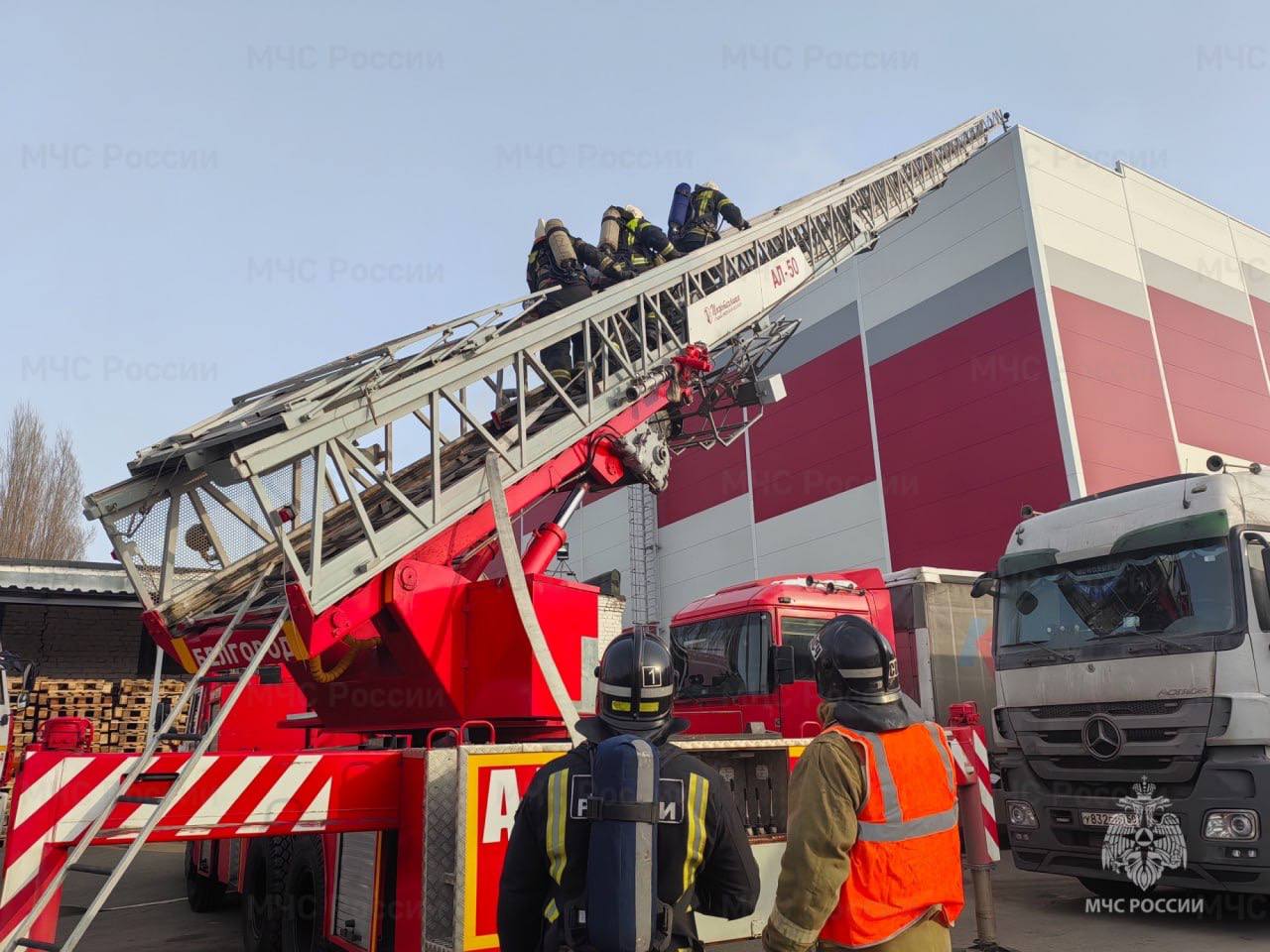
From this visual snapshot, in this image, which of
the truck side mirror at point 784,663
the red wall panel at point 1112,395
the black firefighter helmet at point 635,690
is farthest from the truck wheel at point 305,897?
the red wall panel at point 1112,395

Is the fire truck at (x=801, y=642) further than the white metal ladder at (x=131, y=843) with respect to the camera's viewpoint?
Yes

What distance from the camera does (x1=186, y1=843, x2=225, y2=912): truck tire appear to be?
801 centimetres

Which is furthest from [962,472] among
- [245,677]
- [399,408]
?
[245,677]

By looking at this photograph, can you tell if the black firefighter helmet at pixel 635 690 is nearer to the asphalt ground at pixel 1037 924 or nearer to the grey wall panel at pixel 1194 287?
the asphalt ground at pixel 1037 924

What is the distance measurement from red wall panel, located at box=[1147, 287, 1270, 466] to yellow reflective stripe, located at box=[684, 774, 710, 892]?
19.6 meters

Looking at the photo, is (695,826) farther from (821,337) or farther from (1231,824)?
(821,337)

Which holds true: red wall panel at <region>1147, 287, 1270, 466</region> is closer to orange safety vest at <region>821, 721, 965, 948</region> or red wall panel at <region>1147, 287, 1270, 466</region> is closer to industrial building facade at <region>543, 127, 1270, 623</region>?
industrial building facade at <region>543, 127, 1270, 623</region>

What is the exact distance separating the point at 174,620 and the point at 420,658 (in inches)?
53.9

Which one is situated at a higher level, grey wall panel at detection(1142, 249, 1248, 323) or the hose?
grey wall panel at detection(1142, 249, 1248, 323)

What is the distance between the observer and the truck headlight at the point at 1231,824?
5.27 m

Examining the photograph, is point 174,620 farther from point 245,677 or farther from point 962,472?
point 962,472

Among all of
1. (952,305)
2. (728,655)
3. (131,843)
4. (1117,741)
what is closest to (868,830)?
(131,843)

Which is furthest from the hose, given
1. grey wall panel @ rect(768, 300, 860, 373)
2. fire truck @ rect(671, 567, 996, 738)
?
grey wall panel @ rect(768, 300, 860, 373)

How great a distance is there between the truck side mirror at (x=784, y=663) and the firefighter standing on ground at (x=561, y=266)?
11.0ft
